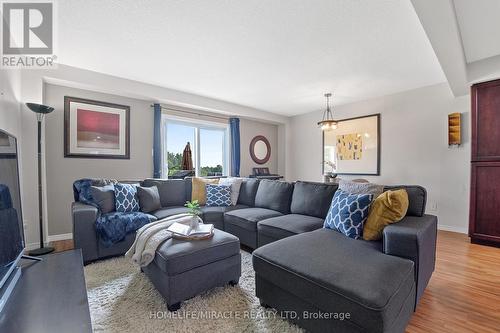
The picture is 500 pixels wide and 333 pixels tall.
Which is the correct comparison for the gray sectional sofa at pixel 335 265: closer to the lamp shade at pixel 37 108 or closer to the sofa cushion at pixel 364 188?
the sofa cushion at pixel 364 188

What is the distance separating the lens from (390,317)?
41.5 inches

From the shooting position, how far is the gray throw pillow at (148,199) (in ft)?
9.74

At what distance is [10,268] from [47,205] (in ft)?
8.73

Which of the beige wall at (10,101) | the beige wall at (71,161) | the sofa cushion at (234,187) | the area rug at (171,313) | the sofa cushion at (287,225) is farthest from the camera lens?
the sofa cushion at (234,187)

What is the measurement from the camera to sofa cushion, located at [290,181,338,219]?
8.48ft

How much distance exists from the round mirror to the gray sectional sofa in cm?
316

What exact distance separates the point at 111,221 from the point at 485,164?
481 centimetres

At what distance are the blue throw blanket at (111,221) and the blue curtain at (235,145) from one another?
2599 mm

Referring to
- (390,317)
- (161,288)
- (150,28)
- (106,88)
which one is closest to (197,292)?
(161,288)

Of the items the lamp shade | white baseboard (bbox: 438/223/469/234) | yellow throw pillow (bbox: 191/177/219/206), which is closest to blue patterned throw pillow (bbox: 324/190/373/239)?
yellow throw pillow (bbox: 191/177/219/206)

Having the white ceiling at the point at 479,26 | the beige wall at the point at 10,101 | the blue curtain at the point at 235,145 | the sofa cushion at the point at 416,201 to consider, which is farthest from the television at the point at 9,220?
the blue curtain at the point at 235,145

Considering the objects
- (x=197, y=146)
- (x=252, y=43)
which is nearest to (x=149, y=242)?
(x=252, y=43)

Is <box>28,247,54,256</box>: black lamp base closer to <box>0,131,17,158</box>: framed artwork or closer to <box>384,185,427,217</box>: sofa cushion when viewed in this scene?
<box>0,131,17,158</box>: framed artwork

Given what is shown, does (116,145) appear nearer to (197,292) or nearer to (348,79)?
(197,292)
